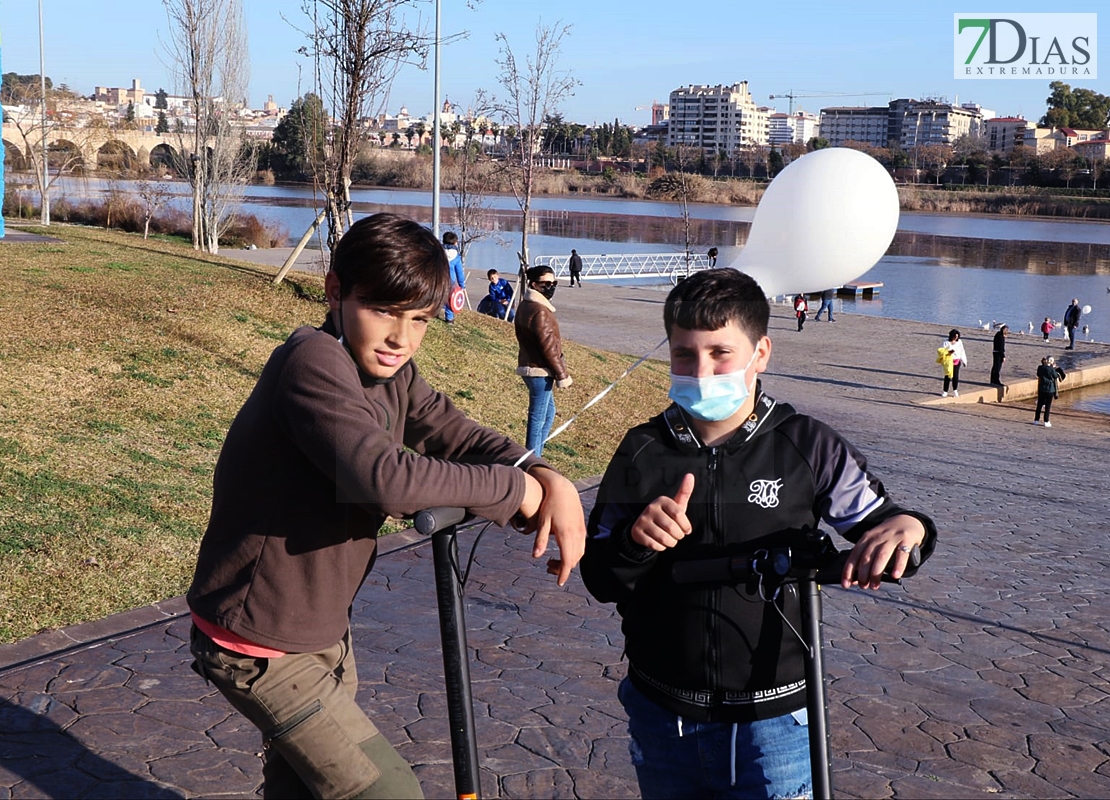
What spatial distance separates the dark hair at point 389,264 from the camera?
2182 millimetres

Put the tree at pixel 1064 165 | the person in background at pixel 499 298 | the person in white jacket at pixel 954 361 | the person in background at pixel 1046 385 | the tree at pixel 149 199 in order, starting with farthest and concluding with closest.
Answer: the tree at pixel 1064 165 < the tree at pixel 149 199 < the person in background at pixel 499 298 < the person in white jacket at pixel 954 361 < the person in background at pixel 1046 385

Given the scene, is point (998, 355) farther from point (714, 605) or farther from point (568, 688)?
point (714, 605)

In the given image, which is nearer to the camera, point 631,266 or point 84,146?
point 84,146

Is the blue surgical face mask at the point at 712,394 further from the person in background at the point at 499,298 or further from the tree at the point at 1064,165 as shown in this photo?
the tree at the point at 1064,165

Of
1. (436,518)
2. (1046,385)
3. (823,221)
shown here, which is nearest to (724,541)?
(436,518)

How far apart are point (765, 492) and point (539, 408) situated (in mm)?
7604

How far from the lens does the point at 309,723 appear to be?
229 cm

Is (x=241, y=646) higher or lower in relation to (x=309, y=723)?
higher

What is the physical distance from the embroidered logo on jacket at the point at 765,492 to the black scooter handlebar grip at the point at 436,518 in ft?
2.15

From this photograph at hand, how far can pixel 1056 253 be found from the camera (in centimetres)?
8075

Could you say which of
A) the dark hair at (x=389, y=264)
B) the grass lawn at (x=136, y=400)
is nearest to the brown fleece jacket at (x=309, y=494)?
the dark hair at (x=389, y=264)

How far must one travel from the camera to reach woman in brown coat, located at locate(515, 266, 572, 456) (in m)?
9.60

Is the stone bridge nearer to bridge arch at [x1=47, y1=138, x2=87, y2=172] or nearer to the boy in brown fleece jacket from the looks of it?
bridge arch at [x1=47, y1=138, x2=87, y2=172]

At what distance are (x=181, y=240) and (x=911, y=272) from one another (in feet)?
135
